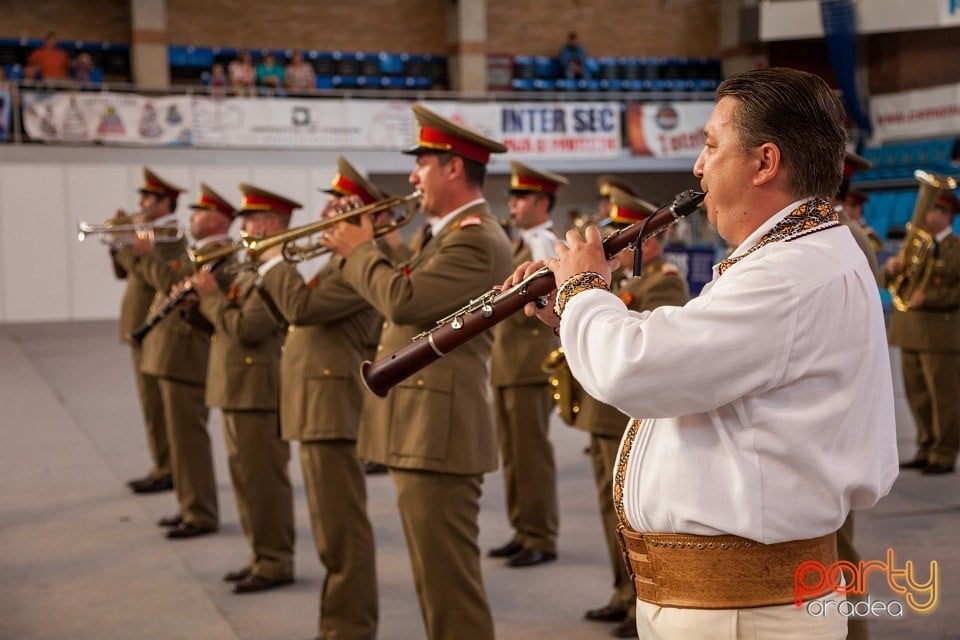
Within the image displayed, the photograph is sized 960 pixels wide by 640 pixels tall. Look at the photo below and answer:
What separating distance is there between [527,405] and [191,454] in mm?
1977

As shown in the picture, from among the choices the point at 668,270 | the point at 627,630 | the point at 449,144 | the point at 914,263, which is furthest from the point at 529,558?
the point at 914,263

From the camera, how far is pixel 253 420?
5230 mm

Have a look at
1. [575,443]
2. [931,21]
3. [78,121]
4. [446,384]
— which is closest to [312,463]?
[446,384]

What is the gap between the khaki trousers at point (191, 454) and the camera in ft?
19.8

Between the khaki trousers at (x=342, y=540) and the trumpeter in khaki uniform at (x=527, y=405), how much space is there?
4.39 ft

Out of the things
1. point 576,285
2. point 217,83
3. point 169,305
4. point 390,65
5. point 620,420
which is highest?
point 390,65

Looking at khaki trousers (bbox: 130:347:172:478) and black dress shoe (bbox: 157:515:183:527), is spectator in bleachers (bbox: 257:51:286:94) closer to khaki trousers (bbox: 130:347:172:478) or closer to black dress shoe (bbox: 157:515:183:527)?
khaki trousers (bbox: 130:347:172:478)

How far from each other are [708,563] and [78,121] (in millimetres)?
16079

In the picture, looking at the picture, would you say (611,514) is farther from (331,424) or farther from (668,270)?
(331,424)

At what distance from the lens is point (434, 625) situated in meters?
3.48

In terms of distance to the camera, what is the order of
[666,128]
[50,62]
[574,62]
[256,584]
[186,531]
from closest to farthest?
[256,584] < [186,531] < [50,62] < [666,128] < [574,62]

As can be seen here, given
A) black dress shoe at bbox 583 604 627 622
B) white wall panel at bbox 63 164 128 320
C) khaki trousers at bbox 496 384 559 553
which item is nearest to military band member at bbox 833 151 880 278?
black dress shoe at bbox 583 604 627 622

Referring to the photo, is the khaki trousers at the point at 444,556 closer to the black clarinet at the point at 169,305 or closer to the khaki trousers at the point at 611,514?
the khaki trousers at the point at 611,514

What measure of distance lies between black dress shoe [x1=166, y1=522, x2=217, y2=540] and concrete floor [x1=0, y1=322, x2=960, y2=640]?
0.08 metres
